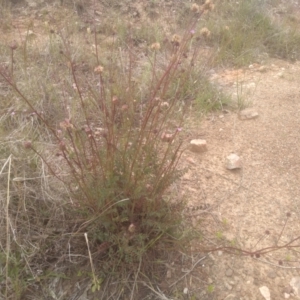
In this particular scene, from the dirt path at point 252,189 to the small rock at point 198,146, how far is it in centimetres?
4

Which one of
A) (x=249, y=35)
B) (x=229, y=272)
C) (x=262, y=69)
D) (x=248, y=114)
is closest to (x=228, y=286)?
(x=229, y=272)

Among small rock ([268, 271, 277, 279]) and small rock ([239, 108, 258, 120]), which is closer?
small rock ([268, 271, 277, 279])

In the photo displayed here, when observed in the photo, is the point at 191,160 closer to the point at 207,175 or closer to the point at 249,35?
the point at 207,175

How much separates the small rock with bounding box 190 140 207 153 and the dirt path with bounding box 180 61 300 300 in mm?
38

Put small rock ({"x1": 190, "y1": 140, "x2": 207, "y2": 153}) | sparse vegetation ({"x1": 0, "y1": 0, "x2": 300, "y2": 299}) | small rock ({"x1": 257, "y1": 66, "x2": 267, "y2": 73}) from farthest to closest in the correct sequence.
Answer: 1. small rock ({"x1": 257, "y1": 66, "x2": 267, "y2": 73})
2. small rock ({"x1": 190, "y1": 140, "x2": 207, "y2": 153})
3. sparse vegetation ({"x1": 0, "y1": 0, "x2": 300, "y2": 299})

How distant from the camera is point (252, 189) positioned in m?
2.04

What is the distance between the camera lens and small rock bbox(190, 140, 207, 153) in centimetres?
226

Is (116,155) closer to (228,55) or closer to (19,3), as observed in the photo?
(228,55)

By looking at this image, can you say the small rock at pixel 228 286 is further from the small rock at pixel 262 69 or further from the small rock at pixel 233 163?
the small rock at pixel 262 69

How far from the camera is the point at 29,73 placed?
2541 millimetres

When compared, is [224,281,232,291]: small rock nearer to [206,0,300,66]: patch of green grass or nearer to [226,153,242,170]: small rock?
[226,153,242,170]: small rock

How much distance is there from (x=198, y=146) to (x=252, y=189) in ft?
1.38

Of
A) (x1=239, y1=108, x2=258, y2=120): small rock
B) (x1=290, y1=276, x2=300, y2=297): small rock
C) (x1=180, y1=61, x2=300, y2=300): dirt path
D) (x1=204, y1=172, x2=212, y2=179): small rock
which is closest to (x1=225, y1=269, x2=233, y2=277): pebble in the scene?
(x1=180, y1=61, x2=300, y2=300): dirt path

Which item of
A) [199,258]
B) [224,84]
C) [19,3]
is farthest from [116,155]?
[19,3]
